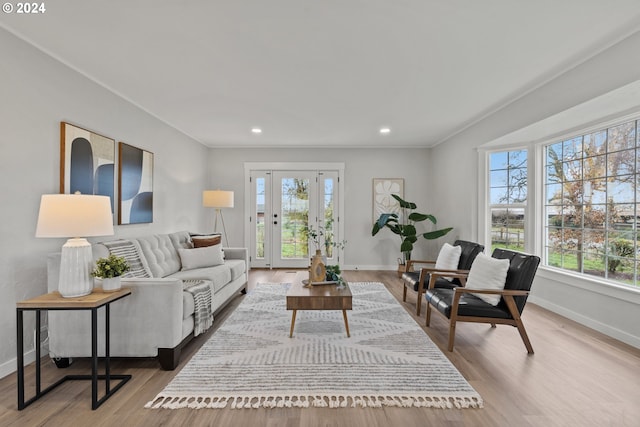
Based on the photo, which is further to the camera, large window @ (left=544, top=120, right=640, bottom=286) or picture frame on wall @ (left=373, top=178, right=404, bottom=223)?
picture frame on wall @ (left=373, top=178, right=404, bottom=223)

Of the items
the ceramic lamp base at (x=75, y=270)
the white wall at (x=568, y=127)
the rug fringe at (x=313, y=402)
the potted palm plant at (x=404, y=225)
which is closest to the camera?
the rug fringe at (x=313, y=402)

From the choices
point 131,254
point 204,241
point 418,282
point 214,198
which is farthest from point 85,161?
point 418,282

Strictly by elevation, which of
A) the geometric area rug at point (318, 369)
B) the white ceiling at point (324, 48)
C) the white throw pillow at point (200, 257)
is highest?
the white ceiling at point (324, 48)

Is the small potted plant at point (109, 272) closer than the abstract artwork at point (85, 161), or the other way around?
the small potted plant at point (109, 272)

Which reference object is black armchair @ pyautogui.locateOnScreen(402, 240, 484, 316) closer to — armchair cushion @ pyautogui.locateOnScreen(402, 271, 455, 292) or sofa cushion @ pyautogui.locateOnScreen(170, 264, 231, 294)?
armchair cushion @ pyautogui.locateOnScreen(402, 271, 455, 292)

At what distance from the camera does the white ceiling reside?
2.04 m

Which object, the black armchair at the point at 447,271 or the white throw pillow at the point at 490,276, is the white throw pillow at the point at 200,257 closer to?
the black armchair at the point at 447,271

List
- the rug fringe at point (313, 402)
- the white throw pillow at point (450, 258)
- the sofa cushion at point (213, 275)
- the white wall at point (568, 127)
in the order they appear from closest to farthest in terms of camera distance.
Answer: the rug fringe at point (313, 402)
the white wall at point (568, 127)
the sofa cushion at point (213, 275)
the white throw pillow at point (450, 258)

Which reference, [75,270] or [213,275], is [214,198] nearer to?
[213,275]

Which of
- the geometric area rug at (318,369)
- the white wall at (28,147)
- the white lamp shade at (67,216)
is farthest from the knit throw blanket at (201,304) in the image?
the white wall at (28,147)

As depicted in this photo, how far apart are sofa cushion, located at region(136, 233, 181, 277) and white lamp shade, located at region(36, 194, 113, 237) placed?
1.37 meters

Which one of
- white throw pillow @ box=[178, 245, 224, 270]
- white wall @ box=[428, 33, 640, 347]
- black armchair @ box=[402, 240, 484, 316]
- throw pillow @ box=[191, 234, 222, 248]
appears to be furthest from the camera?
throw pillow @ box=[191, 234, 222, 248]

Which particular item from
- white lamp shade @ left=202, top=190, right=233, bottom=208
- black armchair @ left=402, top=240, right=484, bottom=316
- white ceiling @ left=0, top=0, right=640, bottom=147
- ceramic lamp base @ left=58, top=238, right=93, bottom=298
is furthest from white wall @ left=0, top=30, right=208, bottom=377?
black armchair @ left=402, top=240, right=484, bottom=316

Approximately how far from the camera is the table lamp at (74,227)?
195cm
